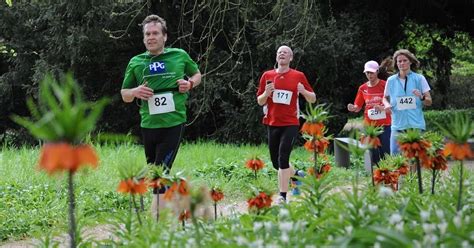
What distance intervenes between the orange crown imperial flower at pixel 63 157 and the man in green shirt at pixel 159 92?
149 inches

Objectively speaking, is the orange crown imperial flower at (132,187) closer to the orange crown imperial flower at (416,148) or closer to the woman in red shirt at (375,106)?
the orange crown imperial flower at (416,148)

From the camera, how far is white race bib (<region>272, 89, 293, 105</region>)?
7402 millimetres

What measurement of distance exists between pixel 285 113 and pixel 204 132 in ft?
37.5

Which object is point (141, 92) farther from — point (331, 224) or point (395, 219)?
point (395, 219)

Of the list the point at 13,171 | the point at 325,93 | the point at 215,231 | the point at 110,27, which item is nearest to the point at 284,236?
the point at 215,231

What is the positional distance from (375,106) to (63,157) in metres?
7.06

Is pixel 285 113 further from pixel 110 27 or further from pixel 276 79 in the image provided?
pixel 110 27

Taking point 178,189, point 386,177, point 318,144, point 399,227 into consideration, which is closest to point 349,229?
point 399,227

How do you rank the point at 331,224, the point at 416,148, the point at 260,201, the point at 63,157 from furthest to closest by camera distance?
1. the point at 416,148
2. the point at 260,201
3. the point at 331,224
4. the point at 63,157

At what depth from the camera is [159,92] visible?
6.04 meters

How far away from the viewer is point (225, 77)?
16.9m

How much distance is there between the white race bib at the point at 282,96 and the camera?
7402 millimetres

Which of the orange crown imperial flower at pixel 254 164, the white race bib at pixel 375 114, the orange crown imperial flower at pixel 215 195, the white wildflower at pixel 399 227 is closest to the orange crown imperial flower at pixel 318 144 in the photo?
the orange crown imperial flower at pixel 254 164

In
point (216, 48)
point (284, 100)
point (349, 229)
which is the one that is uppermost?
point (216, 48)
